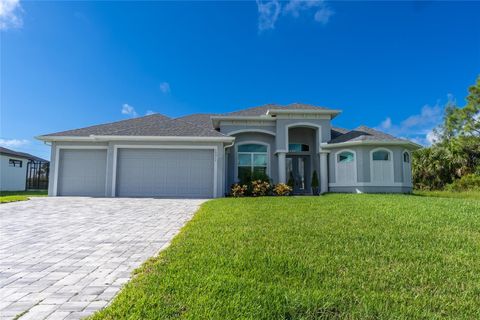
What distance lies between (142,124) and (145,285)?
45.9 ft

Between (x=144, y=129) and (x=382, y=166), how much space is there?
12952 mm

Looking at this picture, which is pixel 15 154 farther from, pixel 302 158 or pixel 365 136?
pixel 365 136

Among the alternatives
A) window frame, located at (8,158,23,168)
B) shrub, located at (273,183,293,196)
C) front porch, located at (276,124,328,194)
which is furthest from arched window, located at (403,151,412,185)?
window frame, located at (8,158,23,168)

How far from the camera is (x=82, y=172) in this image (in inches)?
564

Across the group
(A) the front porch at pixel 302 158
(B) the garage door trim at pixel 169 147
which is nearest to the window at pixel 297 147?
(A) the front porch at pixel 302 158

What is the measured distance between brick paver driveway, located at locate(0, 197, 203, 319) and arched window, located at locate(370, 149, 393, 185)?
1120 centimetres

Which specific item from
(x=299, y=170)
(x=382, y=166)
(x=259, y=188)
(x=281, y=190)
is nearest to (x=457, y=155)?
(x=382, y=166)

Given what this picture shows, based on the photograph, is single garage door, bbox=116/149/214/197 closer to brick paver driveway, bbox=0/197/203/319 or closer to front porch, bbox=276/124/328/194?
front porch, bbox=276/124/328/194

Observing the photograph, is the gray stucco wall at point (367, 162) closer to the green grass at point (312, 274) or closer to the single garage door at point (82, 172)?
the green grass at point (312, 274)

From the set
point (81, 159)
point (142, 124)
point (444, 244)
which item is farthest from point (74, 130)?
point (444, 244)

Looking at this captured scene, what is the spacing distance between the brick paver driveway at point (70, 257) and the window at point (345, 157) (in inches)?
421

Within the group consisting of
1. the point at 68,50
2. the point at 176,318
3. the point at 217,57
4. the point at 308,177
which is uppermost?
the point at 217,57

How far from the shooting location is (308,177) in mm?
17312

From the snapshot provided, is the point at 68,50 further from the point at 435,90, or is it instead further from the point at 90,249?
the point at 435,90
